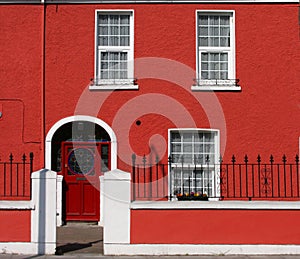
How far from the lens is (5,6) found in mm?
14039

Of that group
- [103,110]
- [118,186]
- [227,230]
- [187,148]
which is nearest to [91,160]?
[103,110]

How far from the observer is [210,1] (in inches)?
548

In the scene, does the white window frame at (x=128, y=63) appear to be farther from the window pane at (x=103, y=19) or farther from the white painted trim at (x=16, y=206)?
the white painted trim at (x=16, y=206)

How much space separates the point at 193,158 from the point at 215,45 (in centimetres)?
282

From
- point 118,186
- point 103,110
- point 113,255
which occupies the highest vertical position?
point 103,110

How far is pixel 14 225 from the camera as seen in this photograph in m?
10.8

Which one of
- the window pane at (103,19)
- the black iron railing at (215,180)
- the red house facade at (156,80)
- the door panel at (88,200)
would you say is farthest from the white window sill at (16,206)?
the window pane at (103,19)

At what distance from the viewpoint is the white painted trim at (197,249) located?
10.7 meters

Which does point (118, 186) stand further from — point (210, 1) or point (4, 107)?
point (210, 1)

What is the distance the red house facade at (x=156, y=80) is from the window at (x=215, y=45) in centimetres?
2

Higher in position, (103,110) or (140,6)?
(140,6)

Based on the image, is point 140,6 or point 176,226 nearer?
point 176,226

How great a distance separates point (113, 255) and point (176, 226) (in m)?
1.29

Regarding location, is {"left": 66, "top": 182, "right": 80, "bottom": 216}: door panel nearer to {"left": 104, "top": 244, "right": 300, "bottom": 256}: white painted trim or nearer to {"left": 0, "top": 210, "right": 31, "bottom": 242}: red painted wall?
{"left": 0, "top": 210, "right": 31, "bottom": 242}: red painted wall
